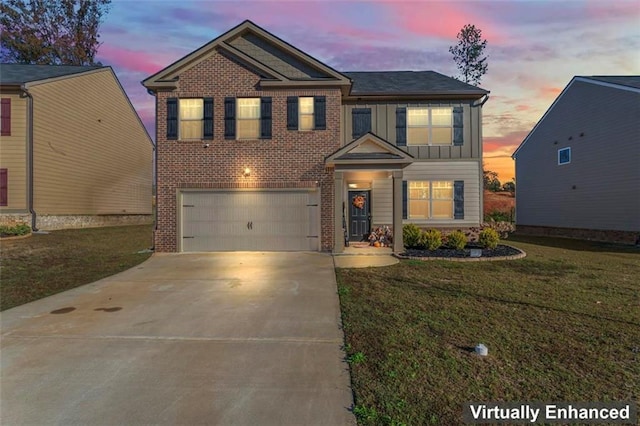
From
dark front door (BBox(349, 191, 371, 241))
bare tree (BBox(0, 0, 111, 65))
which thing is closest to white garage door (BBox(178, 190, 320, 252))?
dark front door (BBox(349, 191, 371, 241))

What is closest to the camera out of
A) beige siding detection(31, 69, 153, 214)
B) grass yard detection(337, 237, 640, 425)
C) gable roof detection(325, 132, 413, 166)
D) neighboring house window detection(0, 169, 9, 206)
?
grass yard detection(337, 237, 640, 425)

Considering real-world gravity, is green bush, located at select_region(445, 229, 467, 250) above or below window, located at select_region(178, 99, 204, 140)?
below

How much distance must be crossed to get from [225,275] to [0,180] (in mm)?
16032

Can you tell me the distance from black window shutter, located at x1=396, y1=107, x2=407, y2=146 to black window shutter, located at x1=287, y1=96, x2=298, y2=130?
4279mm

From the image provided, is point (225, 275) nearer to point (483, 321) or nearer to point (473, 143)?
point (483, 321)

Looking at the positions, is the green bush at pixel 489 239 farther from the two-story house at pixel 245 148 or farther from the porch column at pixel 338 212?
the porch column at pixel 338 212

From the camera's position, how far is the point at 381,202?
587 inches

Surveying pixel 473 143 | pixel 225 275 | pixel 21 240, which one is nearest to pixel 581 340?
pixel 225 275

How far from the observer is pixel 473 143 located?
583 inches

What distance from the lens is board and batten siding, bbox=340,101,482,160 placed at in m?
14.8

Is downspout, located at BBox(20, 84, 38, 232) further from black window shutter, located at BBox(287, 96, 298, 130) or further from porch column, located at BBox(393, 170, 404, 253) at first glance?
porch column, located at BBox(393, 170, 404, 253)

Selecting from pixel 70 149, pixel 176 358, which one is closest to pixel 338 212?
pixel 176 358

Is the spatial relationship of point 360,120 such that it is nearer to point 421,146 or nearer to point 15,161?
point 421,146

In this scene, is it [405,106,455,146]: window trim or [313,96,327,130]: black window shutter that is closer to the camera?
[313,96,327,130]: black window shutter
